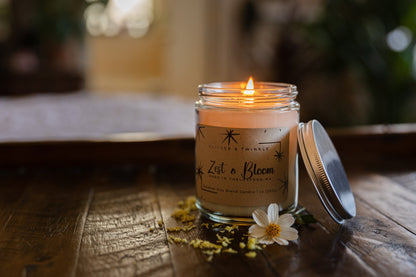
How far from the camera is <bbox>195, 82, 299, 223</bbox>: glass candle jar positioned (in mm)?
496

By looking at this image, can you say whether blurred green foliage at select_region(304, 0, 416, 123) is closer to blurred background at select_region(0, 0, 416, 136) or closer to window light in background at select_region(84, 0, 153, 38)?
blurred background at select_region(0, 0, 416, 136)

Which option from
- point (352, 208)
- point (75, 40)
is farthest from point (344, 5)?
point (352, 208)

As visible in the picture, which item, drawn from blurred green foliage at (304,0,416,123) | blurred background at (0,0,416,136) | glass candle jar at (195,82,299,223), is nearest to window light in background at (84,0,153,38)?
blurred background at (0,0,416,136)

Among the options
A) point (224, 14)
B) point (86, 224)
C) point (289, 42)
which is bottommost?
point (86, 224)

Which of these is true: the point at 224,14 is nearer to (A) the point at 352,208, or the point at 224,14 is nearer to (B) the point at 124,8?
(B) the point at 124,8

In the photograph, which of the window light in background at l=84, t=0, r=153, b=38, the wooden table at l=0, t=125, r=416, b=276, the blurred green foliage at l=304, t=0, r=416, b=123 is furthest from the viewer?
the window light in background at l=84, t=0, r=153, b=38

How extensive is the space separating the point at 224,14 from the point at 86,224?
130 inches

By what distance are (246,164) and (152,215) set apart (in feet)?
0.53

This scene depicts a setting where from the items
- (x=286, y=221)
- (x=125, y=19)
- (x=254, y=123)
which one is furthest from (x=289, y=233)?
(x=125, y=19)

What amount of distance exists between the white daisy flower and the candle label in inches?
0.8

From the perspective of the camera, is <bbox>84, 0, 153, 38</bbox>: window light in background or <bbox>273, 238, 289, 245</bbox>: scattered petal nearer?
<bbox>273, 238, 289, 245</bbox>: scattered petal

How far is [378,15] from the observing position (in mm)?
2576

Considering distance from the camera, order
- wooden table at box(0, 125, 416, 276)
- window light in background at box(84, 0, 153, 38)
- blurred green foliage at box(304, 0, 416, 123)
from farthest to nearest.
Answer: window light in background at box(84, 0, 153, 38) < blurred green foliage at box(304, 0, 416, 123) < wooden table at box(0, 125, 416, 276)

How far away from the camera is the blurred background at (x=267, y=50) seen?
8.35 ft
